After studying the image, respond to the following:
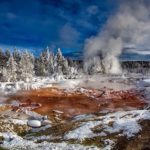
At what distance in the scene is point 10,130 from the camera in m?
48.2

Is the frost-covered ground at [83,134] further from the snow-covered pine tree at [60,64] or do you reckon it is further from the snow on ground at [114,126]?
the snow-covered pine tree at [60,64]

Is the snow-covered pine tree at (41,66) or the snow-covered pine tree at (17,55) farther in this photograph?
the snow-covered pine tree at (41,66)

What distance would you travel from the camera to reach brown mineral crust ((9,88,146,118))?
79.4 m

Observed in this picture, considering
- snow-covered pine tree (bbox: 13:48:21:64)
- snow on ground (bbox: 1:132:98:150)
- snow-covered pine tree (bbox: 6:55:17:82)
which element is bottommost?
snow on ground (bbox: 1:132:98:150)

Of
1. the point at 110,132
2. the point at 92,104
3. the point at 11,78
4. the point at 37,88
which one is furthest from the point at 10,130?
the point at 11,78

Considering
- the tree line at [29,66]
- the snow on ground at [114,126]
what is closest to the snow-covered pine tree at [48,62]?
the tree line at [29,66]

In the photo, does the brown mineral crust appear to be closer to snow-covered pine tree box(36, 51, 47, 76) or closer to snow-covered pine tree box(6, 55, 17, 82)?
snow-covered pine tree box(6, 55, 17, 82)

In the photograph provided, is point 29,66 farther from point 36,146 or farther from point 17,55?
point 36,146

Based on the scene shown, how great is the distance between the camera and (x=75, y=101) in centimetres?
9262

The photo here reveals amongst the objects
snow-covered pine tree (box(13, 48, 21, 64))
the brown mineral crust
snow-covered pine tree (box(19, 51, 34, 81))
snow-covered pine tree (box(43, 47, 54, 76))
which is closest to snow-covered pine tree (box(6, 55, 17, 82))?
snow-covered pine tree (box(19, 51, 34, 81))

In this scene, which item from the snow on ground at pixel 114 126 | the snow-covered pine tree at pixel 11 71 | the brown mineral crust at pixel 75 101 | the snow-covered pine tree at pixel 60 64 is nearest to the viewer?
the snow on ground at pixel 114 126

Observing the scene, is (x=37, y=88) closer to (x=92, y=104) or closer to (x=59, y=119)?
(x=92, y=104)

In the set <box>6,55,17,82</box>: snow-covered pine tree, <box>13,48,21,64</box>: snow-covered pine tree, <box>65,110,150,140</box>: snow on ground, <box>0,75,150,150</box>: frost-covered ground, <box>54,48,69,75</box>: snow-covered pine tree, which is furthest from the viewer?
<box>54,48,69,75</box>: snow-covered pine tree

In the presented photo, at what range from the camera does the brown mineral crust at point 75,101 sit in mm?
79444
